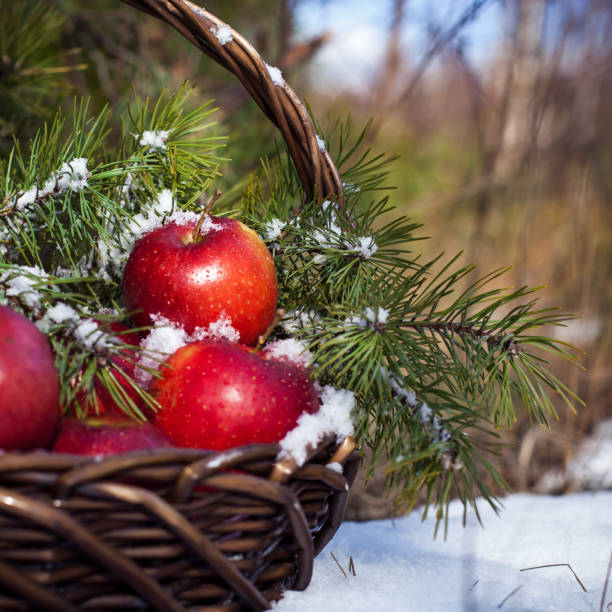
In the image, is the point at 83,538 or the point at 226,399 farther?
the point at 226,399

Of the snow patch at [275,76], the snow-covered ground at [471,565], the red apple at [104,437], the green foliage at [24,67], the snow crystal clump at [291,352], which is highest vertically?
the green foliage at [24,67]

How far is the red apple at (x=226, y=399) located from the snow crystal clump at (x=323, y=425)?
2 centimetres

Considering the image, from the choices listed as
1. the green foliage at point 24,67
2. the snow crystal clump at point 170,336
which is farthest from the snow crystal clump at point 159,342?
the green foliage at point 24,67

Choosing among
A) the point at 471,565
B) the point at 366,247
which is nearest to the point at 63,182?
the point at 366,247

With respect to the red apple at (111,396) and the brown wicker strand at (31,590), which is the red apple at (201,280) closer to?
the red apple at (111,396)

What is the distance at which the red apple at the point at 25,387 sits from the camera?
1.75 feet

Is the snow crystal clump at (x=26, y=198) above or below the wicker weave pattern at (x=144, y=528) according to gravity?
above

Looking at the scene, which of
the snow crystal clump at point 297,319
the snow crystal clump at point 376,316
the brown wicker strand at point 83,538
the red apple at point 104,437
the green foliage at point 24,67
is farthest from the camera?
the green foliage at point 24,67

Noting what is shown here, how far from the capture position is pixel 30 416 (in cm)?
54

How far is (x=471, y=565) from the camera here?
80 centimetres

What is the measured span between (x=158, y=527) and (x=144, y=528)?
16 mm

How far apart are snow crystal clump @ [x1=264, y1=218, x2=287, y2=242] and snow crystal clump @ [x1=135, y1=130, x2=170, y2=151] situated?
0.18 m

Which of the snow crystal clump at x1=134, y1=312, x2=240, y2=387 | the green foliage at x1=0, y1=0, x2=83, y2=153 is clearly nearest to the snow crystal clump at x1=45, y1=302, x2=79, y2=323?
the snow crystal clump at x1=134, y1=312, x2=240, y2=387

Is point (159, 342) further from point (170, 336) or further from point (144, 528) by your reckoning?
point (144, 528)
